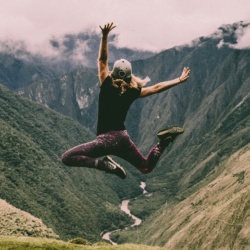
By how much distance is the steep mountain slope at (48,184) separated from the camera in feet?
375

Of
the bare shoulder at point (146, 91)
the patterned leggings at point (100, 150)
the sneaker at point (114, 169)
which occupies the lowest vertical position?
the sneaker at point (114, 169)

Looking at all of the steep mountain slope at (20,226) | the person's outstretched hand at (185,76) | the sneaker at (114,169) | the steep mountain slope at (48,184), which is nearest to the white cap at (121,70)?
the person's outstretched hand at (185,76)

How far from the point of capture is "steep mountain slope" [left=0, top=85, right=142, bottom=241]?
11419 cm

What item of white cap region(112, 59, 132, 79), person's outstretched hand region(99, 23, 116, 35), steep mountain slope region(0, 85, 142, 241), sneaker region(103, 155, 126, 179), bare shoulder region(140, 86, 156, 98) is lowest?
steep mountain slope region(0, 85, 142, 241)

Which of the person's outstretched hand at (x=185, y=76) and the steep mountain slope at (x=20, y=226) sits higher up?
the person's outstretched hand at (x=185, y=76)

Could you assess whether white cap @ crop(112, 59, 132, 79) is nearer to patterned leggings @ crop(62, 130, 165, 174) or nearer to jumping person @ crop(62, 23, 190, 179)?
jumping person @ crop(62, 23, 190, 179)

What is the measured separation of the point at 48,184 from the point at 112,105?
5584 inches

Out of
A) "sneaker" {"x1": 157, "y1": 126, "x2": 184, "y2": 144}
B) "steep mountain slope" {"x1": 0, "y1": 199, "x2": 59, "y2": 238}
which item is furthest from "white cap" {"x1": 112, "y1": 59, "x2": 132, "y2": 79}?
"steep mountain slope" {"x1": 0, "y1": 199, "x2": 59, "y2": 238}

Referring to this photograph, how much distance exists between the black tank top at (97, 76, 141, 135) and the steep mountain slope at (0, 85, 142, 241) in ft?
357

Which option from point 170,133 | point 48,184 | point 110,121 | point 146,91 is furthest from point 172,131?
point 48,184

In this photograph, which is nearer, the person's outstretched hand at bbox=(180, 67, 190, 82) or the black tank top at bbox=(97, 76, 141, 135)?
the black tank top at bbox=(97, 76, 141, 135)

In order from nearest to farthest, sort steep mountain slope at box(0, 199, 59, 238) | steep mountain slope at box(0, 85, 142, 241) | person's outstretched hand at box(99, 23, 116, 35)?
person's outstretched hand at box(99, 23, 116, 35) → steep mountain slope at box(0, 199, 59, 238) → steep mountain slope at box(0, 85, 142, 241)

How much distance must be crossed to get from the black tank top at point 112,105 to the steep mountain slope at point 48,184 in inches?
4286

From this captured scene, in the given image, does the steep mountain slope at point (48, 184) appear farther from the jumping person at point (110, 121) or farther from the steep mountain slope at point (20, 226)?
the jumping person at point (110, 121)
